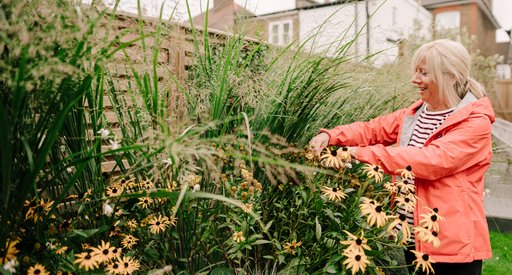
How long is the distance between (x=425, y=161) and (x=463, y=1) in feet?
106

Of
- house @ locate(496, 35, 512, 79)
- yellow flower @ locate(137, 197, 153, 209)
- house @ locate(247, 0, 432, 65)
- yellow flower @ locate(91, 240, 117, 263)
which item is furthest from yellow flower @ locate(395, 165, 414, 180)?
house @ locate(496, 35, 512, 79)

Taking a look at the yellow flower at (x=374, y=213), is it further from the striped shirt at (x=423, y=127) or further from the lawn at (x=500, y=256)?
the lawn at (x=500, y=256)

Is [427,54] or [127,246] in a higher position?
[427,54]

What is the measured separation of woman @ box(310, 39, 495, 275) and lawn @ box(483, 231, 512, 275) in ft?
6.24

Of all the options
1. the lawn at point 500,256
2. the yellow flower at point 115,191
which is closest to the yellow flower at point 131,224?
the yellow flower at point 115,191

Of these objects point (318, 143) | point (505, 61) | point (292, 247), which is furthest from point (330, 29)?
point (505, 61)

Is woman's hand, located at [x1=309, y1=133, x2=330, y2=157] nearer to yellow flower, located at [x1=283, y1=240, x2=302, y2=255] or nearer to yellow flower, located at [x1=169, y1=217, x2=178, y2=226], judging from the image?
yellow flower, located at [x1=283, y1=240, x2=302, y2=255]

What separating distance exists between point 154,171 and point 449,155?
4.43 ft

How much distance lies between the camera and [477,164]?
7.79 ft

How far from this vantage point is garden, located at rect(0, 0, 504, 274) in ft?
4.69

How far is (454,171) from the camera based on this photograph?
230cm

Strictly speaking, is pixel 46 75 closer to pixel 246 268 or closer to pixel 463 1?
pixel 246 268

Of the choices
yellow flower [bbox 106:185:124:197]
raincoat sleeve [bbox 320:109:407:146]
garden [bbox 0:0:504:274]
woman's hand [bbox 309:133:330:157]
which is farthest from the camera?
raincoat sleeve [bbox 320:109:407:146]

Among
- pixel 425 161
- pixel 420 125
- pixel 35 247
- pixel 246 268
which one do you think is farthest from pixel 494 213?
pixel 35 247
